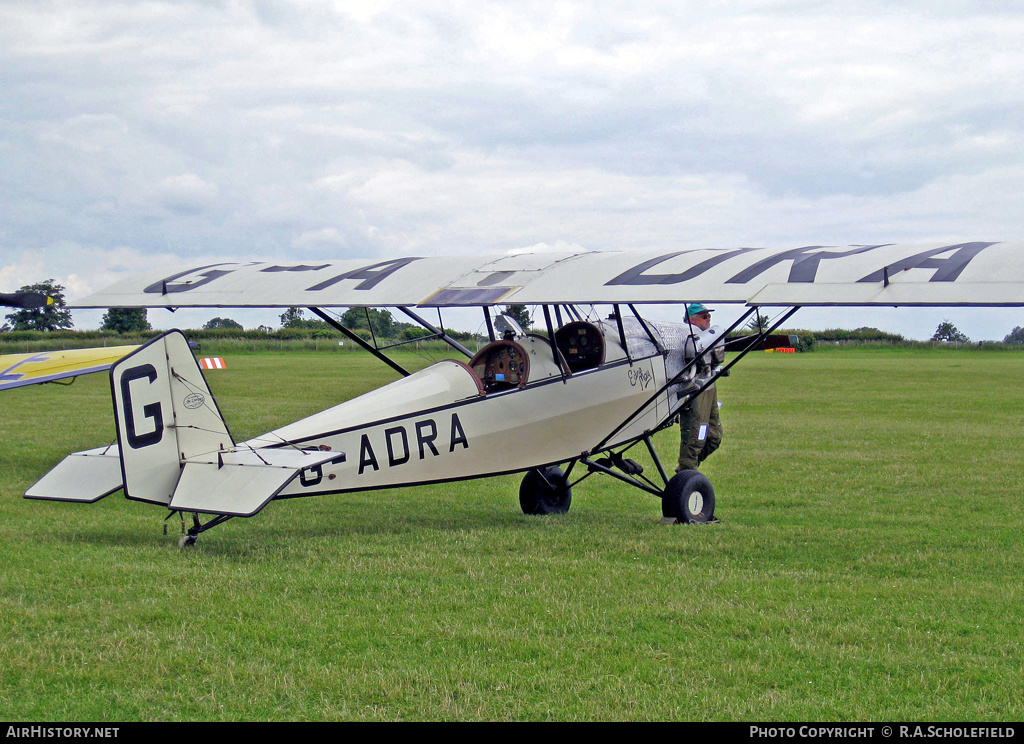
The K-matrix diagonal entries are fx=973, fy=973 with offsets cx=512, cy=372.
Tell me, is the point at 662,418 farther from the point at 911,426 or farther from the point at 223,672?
the point at 911,426

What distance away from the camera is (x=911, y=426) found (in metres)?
16.3

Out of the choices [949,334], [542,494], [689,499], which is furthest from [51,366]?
[949,334]

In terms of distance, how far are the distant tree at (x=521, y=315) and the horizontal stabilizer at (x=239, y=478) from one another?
2.49 m

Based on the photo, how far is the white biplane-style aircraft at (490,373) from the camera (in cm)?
618

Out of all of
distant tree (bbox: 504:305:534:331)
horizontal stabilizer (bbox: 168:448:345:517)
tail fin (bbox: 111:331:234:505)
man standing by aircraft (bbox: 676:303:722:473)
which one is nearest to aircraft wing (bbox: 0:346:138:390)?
distant tree (bbox: 504:305:534:331)

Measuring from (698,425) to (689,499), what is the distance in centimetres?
139

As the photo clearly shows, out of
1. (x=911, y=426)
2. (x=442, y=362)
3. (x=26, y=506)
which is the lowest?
(x=911, y=426)

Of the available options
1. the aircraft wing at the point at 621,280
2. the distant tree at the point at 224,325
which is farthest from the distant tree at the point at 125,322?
the aircraft wing at the point at 621,280

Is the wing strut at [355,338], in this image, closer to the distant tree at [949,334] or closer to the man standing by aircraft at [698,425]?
the man standing by aircraft at [698,425]

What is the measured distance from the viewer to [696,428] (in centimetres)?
927

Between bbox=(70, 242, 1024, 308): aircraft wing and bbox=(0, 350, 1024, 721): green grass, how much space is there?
1775mm

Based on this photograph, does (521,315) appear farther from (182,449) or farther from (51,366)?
(51,366)

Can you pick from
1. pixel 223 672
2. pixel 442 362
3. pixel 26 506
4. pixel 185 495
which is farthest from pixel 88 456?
pixel 223 672

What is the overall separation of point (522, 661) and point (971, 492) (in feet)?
23.0
